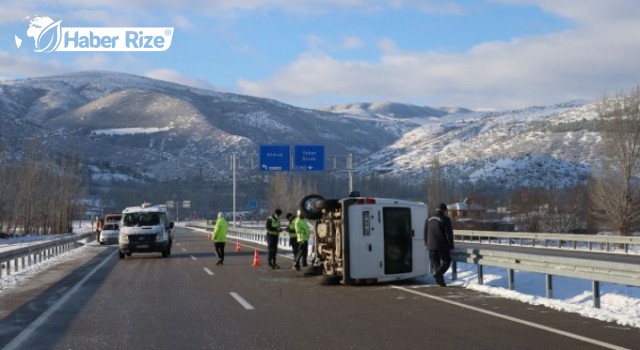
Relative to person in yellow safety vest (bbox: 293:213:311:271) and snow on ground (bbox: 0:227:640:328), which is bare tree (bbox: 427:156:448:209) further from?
snow on ground (bbox: 0:227:640:328)

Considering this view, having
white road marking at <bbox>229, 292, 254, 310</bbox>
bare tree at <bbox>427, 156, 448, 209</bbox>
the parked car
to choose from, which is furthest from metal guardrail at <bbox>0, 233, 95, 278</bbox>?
bare tree at <bbox>427, 156, 448, 209</bbox>

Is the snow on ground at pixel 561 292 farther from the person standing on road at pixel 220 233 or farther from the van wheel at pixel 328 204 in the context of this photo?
the person standing on road at pixel 220 233

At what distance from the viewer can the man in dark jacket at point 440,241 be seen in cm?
1688

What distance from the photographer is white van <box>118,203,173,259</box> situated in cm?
3070

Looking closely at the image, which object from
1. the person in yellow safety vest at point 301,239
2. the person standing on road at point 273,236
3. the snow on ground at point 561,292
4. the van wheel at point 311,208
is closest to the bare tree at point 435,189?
the person standing on road at point 273,236

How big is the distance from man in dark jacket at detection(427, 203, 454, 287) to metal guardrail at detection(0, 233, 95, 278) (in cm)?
1197

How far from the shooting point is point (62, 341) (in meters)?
9.97

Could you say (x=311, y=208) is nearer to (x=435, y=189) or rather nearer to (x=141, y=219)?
(x=141, y=219)

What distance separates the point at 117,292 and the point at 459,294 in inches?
287

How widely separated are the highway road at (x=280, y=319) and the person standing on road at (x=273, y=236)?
515 centimetres

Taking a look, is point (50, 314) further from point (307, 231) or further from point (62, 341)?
point (307, 231)

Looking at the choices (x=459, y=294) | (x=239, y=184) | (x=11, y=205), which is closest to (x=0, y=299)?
(x=459, y=294)

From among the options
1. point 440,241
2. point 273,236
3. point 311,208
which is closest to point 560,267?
point 440,241

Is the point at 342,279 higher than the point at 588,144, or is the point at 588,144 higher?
the point at 588,144
